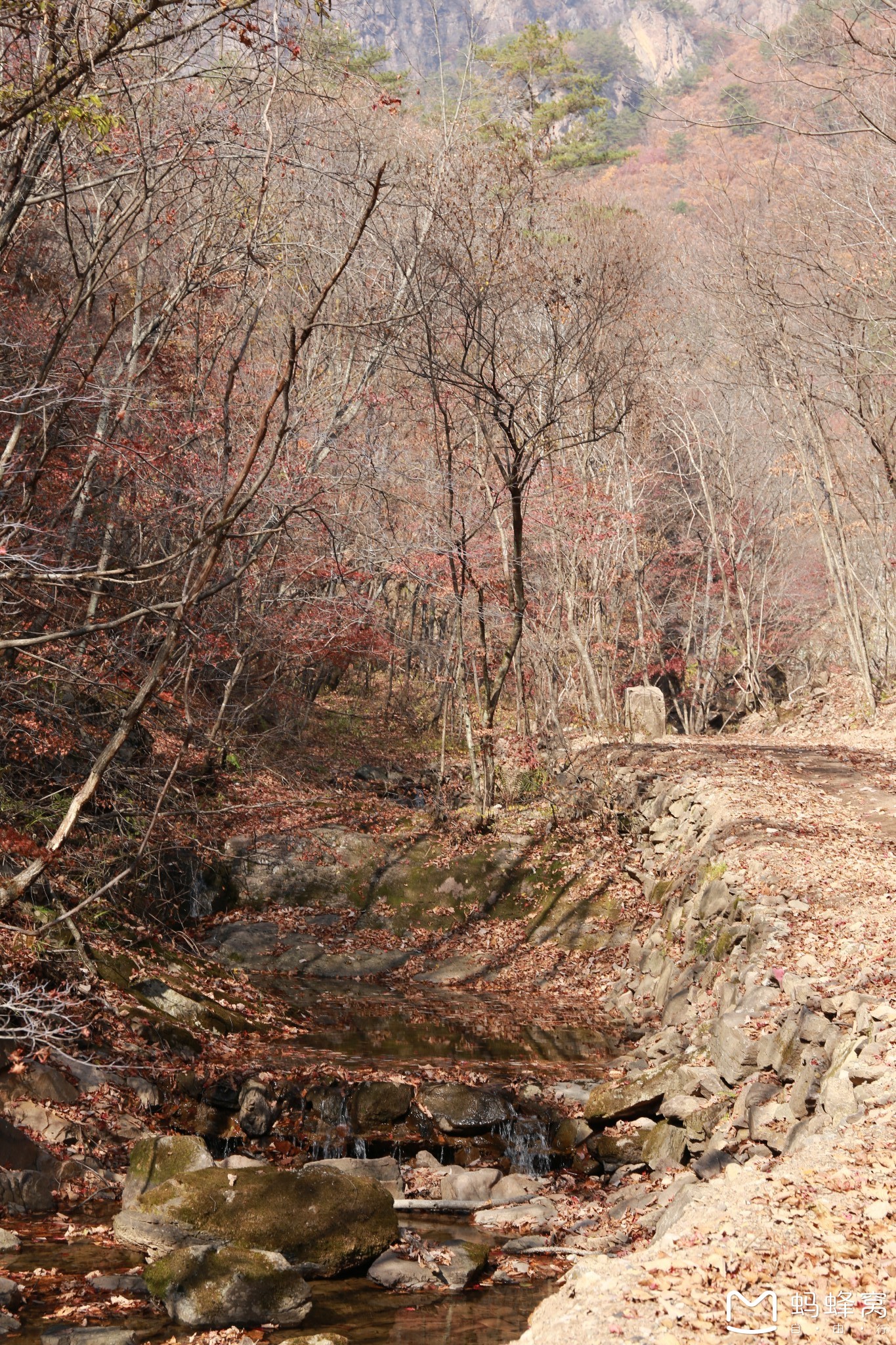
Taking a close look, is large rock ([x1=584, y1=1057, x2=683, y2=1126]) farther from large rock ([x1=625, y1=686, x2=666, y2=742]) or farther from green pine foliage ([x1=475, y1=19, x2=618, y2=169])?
green pine foliage ([x1=475, y1=19, x2=618, y2=169])

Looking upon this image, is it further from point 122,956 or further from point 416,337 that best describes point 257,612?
point 122,956

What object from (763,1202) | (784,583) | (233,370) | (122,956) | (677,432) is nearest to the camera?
(763,1202)

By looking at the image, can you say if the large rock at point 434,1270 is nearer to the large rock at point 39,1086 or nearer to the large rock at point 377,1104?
the large rock at point 377,1104

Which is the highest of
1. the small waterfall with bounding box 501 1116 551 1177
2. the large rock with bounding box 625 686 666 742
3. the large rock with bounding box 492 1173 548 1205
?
the large rock with bounding box 625 686 666 742

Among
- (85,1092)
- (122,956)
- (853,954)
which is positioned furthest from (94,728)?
(853,954)

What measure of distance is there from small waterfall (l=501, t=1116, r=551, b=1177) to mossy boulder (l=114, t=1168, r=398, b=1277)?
67.1 inches

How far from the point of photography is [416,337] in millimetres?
14234

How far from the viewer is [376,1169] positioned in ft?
22.4

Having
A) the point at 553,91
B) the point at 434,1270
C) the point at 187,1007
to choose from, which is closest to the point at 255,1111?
the point at 187,1007

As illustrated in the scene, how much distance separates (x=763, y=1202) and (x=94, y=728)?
7.40 metres

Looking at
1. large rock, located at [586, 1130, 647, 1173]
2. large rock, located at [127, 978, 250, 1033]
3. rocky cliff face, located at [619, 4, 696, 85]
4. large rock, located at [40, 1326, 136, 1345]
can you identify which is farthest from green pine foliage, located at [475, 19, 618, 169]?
rocky cliff face, located at [619, 4, 696, 85]

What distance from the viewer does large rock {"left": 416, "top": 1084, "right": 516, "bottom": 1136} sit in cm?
757

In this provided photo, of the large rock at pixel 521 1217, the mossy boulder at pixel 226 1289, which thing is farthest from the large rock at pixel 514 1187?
the mossy boulder at pixel 226 1289

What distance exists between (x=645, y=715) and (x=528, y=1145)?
1093 cm
